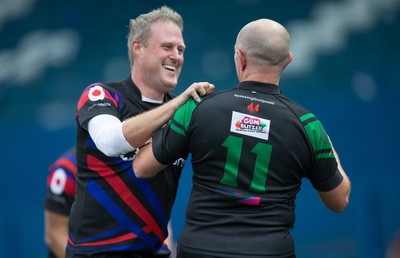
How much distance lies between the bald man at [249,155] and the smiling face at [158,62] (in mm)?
955

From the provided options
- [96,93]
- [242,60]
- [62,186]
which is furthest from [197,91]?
[62,186]

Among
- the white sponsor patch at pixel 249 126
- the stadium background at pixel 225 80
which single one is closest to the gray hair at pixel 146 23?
the white sponsor patch at pixel 249 126

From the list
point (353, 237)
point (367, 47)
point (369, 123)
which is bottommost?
point (353, 237)

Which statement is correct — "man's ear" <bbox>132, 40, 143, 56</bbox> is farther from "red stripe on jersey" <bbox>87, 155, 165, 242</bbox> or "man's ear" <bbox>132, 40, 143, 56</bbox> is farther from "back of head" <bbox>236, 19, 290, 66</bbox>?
"back of head" <bbox>236, 19, 290, 66</bbox>

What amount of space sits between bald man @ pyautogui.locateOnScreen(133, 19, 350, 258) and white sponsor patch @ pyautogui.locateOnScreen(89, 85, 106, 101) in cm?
69

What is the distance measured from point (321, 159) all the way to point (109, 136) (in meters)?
1.13

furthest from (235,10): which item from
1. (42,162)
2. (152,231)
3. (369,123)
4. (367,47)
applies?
(152,231)

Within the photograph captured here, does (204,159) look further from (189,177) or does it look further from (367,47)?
(367,47)

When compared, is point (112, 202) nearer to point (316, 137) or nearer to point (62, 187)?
point (316, 137)

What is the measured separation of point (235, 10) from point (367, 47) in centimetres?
226

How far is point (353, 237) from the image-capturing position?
911 cm

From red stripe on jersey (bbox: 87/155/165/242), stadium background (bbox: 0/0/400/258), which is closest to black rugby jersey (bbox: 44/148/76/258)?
red stripe on jersey (bbox: 87/155/165/242)

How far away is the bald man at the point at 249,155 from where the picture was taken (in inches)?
120

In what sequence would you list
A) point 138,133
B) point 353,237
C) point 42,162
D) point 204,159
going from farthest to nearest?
1. point 42,162
2. point 353,237
3. point 138,133
4. point 204,159
